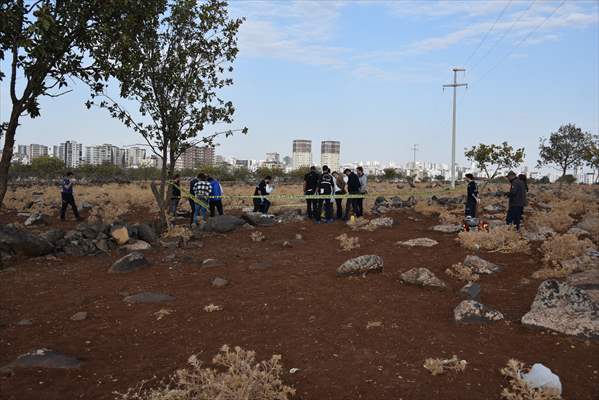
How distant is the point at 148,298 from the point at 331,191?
9236mm

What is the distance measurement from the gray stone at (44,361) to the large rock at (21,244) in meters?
6.22

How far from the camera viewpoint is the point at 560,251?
31.6 feet

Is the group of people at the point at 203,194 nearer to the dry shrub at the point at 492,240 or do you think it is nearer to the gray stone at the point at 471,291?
Answer: the dry shrub at the point at 492,240

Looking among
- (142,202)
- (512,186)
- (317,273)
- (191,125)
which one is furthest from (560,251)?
(142,202)

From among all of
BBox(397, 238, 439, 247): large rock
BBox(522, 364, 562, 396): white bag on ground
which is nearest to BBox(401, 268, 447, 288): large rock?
BBox(397, 238, 439, 247): large rock

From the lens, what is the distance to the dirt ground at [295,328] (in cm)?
496

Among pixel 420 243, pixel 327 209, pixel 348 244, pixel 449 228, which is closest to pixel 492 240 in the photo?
pixel 420 243

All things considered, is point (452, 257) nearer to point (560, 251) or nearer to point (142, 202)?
point (560, 251)

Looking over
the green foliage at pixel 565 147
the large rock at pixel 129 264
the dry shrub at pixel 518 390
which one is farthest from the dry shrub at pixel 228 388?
the green foliage at pixel 565 147

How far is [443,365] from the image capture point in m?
5.12

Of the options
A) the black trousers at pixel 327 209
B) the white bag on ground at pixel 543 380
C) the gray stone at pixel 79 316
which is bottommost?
the gray stone at pixel 79 316

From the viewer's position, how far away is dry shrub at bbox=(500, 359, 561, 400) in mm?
4323

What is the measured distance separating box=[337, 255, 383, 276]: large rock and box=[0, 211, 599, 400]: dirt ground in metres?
0.24

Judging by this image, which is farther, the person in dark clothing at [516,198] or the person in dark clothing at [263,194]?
the person in dark clothing at [263,194]
